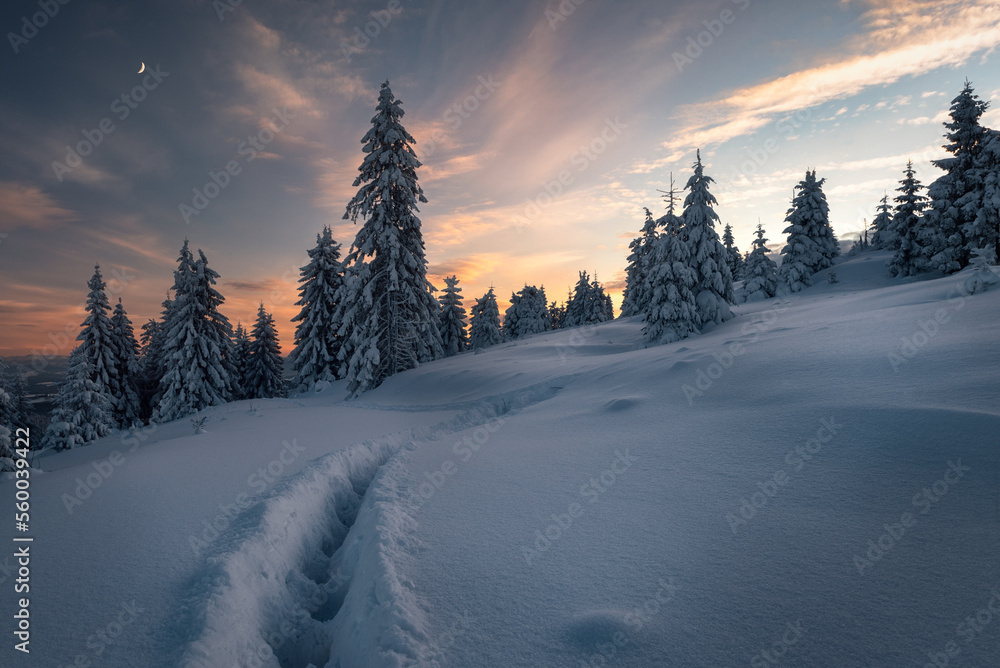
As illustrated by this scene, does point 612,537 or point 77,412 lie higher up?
point 77,412

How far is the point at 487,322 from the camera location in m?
47.8

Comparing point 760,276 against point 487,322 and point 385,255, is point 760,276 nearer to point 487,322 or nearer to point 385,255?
point 487,322

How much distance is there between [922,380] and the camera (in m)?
5.36

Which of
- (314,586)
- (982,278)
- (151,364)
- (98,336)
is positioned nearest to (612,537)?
(314,586)

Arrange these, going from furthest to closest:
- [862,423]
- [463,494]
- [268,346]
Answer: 1. [268,346]
2. [463,494]
3. [862,423]

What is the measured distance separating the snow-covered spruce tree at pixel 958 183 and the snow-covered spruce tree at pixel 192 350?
163ft

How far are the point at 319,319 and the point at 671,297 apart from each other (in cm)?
2498

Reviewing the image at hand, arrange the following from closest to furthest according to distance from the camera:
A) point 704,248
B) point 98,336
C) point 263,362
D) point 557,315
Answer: point 704,248
point 98,336
point 263,362
point 557,315

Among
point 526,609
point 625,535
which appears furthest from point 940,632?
point 526,609

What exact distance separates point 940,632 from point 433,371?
17172mm

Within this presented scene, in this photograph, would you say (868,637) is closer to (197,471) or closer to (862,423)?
(862,423)

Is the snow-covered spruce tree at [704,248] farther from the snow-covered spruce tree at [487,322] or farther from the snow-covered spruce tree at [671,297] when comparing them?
the snow-covered spruce tree at [487,322]

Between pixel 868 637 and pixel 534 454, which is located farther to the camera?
pixel 534 454

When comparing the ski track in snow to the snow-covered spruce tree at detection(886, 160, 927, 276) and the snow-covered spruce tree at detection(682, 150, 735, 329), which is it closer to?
the snow-covered spruce tree at detection(682, 150, 735, 329)
